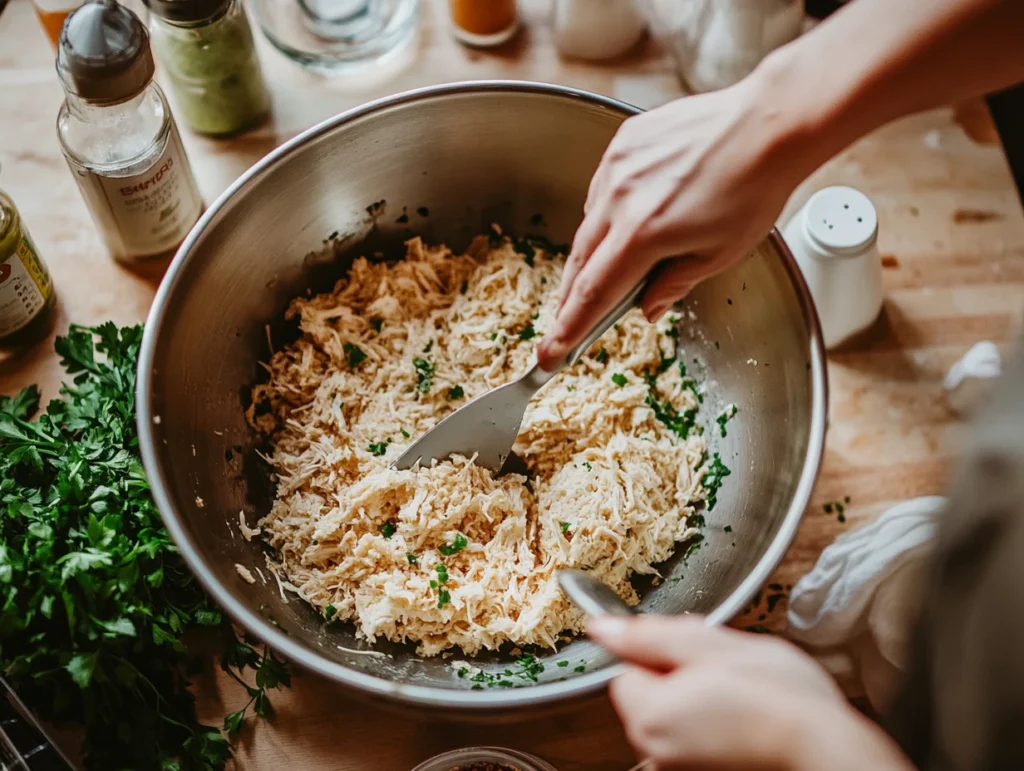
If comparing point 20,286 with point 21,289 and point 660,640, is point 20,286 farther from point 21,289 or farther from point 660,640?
point 660,640

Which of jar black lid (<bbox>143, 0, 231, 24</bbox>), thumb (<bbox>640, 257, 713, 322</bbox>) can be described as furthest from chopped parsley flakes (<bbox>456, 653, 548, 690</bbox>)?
jar black lid (<bbox>143, 0, 231, 24</bbox>)

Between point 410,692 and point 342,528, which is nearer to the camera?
point 410,692

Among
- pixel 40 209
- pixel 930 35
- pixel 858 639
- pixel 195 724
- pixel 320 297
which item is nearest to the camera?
pixel 930 35

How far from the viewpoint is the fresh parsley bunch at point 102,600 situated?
1.11m

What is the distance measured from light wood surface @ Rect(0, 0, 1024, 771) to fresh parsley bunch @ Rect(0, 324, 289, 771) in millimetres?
97

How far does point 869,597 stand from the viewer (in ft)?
4.26

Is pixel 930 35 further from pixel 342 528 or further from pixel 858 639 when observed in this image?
pixel 342 528

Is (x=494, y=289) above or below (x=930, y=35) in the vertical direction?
below

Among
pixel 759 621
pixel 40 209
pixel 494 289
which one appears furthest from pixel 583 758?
pixel 40 209

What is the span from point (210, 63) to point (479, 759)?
1.29 metres

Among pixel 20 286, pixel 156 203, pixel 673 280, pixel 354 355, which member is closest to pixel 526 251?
pixel 354 355

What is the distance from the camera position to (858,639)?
136cm

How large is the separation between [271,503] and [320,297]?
374mm

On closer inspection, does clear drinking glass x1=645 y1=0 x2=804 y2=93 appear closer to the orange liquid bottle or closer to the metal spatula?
the metal spatula
